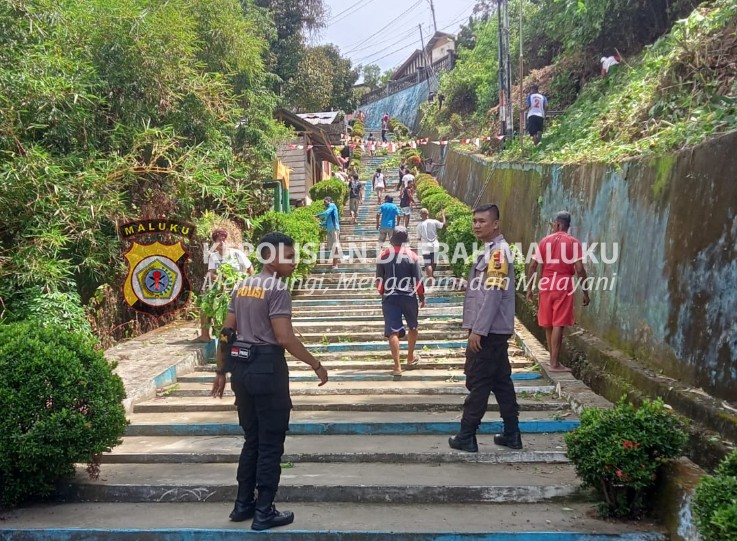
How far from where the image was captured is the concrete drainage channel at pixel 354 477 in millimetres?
3801

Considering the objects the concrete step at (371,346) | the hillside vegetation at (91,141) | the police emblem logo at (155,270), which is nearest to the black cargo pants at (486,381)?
the concrete step at (371,346)

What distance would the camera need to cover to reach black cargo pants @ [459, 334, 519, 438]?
464cm

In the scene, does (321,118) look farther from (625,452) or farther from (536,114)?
(625,452)

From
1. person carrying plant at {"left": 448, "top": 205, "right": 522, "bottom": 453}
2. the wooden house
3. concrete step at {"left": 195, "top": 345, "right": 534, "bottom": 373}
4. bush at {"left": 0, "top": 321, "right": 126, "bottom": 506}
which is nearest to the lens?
bush at {"left": 0, "top": 321, "right": 126, "bottom": 506}

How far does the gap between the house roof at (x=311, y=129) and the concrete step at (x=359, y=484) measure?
1695 cm

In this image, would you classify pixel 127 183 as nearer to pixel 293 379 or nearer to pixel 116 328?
pixel 116 328

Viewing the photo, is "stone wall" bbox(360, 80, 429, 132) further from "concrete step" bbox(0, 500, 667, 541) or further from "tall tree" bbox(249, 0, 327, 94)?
"concrete step" bbox(0, 500, 667, 541)

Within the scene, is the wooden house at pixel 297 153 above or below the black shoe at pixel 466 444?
above

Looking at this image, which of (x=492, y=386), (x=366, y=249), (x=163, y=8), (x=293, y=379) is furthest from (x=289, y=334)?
(x=366, y=249)

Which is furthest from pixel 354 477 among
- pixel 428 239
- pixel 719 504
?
pixel 428 239

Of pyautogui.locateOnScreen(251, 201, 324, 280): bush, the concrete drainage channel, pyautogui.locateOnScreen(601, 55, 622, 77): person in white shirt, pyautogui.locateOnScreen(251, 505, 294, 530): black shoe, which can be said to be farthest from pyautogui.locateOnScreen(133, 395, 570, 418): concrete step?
pyautogui.locateOnScreen(601, 55, 622, 77): person in white shirt

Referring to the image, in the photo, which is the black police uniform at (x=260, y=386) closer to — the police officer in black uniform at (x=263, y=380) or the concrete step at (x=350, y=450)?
the police officer in black uniform at (x=263, y=380)

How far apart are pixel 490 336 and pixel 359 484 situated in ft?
4.65

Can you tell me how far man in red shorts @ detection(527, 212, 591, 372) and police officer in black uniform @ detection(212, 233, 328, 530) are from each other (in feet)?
11.4
